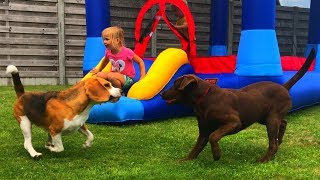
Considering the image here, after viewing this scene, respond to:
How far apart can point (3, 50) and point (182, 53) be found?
5.38 meters

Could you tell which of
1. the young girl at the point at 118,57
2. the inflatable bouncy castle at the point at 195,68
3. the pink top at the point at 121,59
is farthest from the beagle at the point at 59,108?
the inflatable bouncy castle at the point at 195,68

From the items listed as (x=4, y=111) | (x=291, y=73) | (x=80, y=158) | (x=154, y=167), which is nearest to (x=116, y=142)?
(x=80, y=158)

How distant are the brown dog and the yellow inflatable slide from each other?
6.87 ft

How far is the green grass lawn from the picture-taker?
345cm

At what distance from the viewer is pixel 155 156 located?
13.3 feet

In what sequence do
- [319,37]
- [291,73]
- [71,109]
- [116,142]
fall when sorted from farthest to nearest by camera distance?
[319,37], [291,73], [116,142], [71,109]

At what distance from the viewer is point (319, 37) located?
9.55 m

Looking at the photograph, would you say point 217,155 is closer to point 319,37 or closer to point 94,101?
point 94,101

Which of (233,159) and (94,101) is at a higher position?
(94,101)

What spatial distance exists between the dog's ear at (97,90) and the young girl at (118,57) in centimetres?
99

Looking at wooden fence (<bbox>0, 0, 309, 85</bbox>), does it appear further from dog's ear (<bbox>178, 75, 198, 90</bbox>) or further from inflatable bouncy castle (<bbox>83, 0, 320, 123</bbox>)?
dog's ear (<bbox>178, 75, 198, 90</bbox>)

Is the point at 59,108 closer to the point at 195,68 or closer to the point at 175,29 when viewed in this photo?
the point at 195,68

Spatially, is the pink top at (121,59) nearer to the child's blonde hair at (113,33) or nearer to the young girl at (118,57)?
the young girl at (118,57)

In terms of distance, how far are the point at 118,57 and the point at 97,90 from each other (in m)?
1.54
